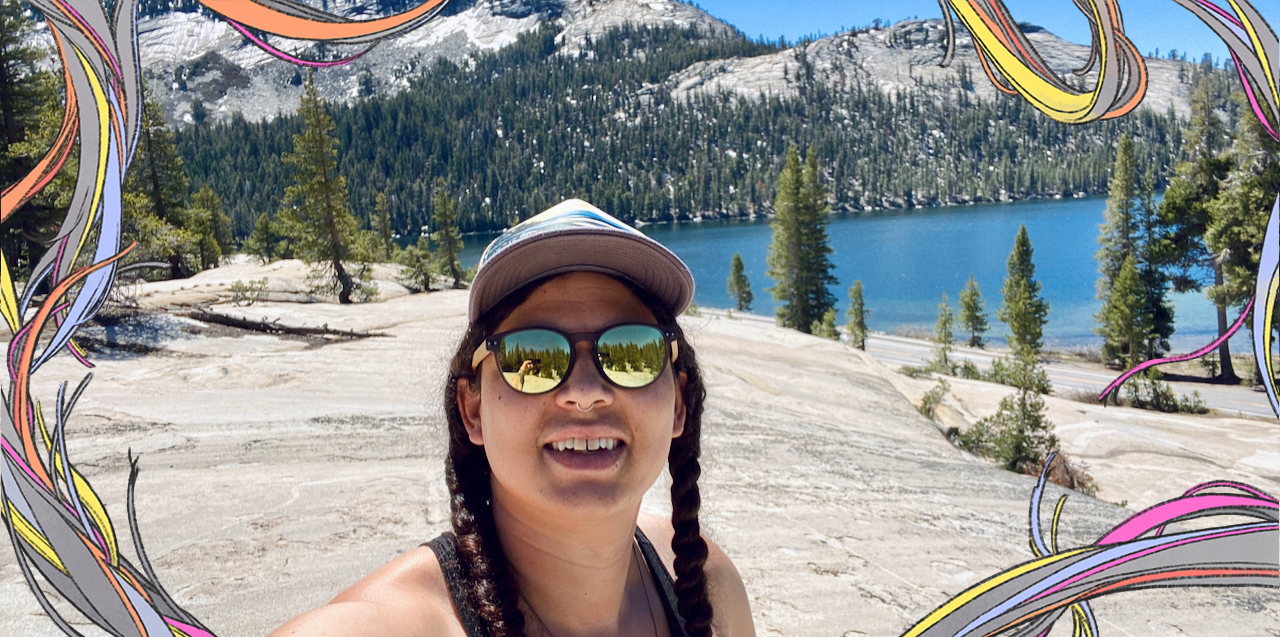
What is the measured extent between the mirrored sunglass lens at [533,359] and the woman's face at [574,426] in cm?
2

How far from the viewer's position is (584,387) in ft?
5.04

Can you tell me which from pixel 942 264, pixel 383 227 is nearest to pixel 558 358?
pixel 383 227

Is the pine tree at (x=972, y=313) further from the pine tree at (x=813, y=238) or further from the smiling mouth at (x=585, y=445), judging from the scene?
the smiling mouth at (x=585, y=445)

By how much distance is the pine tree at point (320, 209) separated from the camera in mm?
19641

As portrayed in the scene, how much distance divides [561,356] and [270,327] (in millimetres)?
9897

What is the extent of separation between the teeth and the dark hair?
0.26 m

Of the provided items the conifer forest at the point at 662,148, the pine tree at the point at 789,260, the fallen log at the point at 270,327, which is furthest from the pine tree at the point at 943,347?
the conifer forest at the point at 662,148

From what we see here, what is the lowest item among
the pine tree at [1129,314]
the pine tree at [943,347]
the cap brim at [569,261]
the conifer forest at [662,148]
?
the pine tree at [943,347]

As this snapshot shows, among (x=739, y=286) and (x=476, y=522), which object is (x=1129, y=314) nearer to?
(x=739, y=286)

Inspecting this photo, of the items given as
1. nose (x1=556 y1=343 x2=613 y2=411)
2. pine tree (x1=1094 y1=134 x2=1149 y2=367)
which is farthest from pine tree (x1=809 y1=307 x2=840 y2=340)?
nose (x1=556 y1=343 x2=613 y2=411)

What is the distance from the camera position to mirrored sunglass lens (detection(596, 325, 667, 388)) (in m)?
1.58

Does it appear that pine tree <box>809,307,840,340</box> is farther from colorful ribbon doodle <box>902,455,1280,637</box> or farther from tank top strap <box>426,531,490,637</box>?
tank top strap <box>426,531,490,637</box>

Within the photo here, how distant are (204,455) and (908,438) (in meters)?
7.70

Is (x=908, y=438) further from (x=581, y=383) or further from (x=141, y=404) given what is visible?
(x=581, y=383)
